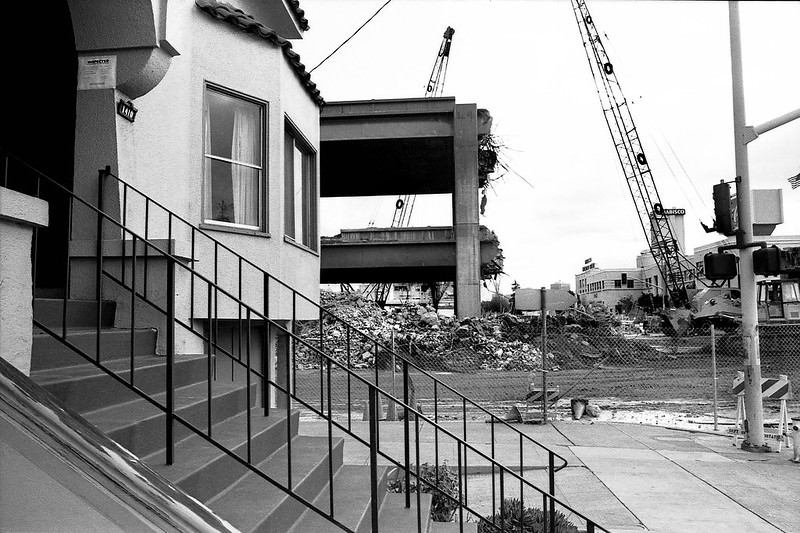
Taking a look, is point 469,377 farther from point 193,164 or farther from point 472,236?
point 193,164

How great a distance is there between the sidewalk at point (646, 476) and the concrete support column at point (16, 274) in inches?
190

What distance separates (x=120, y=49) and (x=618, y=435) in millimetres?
9683

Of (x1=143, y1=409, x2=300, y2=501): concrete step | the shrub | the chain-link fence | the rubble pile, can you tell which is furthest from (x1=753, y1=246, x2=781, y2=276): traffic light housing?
the shrub

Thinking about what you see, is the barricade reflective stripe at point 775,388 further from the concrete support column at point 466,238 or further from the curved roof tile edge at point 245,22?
the concrete support column at point 466,238

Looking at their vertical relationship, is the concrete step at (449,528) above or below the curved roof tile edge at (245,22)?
below

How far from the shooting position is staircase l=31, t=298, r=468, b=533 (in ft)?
12.4

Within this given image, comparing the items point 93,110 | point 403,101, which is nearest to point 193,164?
point 93,110

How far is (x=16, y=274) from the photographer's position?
10.6 feet

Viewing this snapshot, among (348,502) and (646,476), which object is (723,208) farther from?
(348,502)

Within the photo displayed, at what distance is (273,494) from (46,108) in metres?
4.16

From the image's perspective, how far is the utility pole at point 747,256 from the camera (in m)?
9.88

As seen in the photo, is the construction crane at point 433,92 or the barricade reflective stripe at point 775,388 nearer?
the barricade reflective stripe at point 775,388

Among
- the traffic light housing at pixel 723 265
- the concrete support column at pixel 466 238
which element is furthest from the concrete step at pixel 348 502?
the concrete support column at pixel 466 238

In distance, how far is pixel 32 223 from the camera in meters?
3.35
